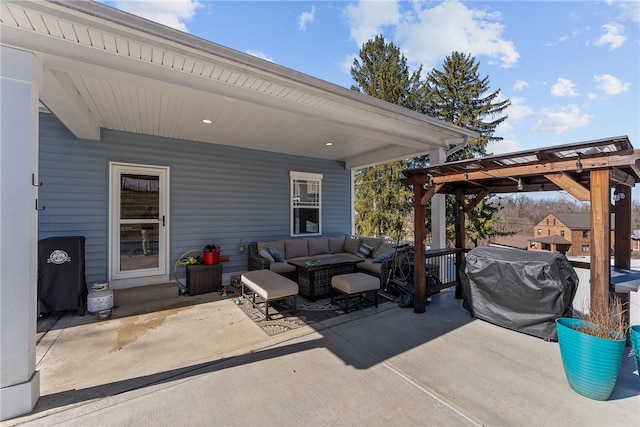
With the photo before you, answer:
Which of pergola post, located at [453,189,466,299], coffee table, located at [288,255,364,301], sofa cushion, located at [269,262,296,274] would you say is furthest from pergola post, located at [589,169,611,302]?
sofa cushion, located at [269,262,296,274]

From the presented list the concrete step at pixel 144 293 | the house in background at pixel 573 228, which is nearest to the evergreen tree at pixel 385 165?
the concrete step at pixel 144 293

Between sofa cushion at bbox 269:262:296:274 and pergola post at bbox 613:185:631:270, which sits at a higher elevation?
pergola post at bbox 613:185:631:270

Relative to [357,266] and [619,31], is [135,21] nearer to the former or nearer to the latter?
[357,266]

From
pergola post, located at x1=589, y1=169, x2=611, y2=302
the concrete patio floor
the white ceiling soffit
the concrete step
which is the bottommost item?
the concrete patio floor

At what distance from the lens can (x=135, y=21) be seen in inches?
84.5

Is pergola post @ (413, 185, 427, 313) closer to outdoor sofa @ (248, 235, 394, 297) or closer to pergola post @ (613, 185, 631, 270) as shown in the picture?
outdoor sofa @ (248, 235, 394, 297)

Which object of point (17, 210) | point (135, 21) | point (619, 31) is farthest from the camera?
point (619, 31)

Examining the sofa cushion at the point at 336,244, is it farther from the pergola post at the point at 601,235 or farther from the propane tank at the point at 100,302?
the pergola post at the point at 601,235

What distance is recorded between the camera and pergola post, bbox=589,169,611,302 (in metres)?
2.61

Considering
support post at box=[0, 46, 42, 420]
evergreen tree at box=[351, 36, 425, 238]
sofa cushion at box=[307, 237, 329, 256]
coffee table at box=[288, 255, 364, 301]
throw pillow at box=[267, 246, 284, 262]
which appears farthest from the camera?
evergreen tree at box=[351, 36, 425, 238]

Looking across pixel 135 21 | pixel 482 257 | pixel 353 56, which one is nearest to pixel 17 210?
pixel 135 21

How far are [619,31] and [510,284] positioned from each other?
5.21 metres

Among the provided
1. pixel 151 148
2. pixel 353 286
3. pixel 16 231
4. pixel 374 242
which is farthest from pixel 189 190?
pixel 374 242

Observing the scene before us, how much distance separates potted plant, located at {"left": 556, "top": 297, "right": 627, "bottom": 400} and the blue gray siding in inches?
212
